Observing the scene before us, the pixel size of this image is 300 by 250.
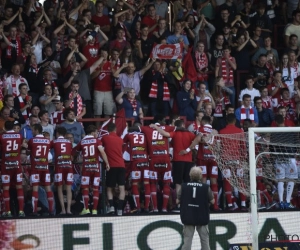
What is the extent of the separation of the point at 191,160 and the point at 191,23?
4776mm

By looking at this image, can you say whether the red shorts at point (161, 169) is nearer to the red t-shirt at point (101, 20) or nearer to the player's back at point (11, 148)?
the player's back at point (11, 148)

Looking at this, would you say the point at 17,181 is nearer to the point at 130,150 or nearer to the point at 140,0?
the point at 130,150

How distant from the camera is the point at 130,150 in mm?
20812

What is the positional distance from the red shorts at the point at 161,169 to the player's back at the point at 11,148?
244 centimetres

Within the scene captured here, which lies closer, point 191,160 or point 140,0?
point 191,160

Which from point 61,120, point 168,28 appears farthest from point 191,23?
point 61,120

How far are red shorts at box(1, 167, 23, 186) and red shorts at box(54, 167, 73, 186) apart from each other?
0.63 meters

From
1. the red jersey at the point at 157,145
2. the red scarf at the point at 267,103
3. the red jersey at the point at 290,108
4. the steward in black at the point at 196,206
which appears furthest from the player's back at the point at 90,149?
the red jersey at the point at 290,108

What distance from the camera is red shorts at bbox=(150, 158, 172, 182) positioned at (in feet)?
67.7

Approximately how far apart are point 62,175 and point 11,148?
1.03 m

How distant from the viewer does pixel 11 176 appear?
2022 cm

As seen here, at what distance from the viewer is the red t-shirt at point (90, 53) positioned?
76.4 feet

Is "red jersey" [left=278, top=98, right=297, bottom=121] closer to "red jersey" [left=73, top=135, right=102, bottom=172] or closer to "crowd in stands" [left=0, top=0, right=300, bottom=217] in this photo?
"crowd in stands" [left=0, top=0, right=300, bottom=217]

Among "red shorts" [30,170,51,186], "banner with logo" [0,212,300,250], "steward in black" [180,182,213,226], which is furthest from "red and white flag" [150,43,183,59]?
"steward in black" [180,182,213,226]
